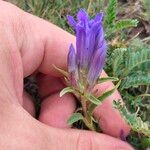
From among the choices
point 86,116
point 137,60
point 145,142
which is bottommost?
point 145,142

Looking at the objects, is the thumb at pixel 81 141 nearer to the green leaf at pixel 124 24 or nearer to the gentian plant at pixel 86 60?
the gentian plant at pixel 86 60

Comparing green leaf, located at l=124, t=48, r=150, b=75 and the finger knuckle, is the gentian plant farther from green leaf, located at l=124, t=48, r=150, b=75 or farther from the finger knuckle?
green leaf, located at l=124, t=48, r=150, b=75

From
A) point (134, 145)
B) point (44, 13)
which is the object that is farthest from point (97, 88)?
point (44, 13)

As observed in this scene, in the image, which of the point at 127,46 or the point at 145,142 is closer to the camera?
the point at 145,142

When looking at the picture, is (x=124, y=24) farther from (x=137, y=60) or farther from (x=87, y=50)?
(x=87, y=50)

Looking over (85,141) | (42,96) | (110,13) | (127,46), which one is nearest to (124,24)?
(110,13)

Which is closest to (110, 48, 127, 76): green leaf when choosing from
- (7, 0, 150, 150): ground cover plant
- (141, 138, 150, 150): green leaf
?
(7, 0, 150, 150): ground cover plant

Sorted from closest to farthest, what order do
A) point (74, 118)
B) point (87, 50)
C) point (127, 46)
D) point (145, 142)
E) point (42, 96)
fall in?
1. point (87, 50)
2. point (74, 118)
3. point (145, 142)
4. point (42, 96)
5. point (127, 46)

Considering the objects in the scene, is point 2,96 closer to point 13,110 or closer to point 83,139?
point 13,110
